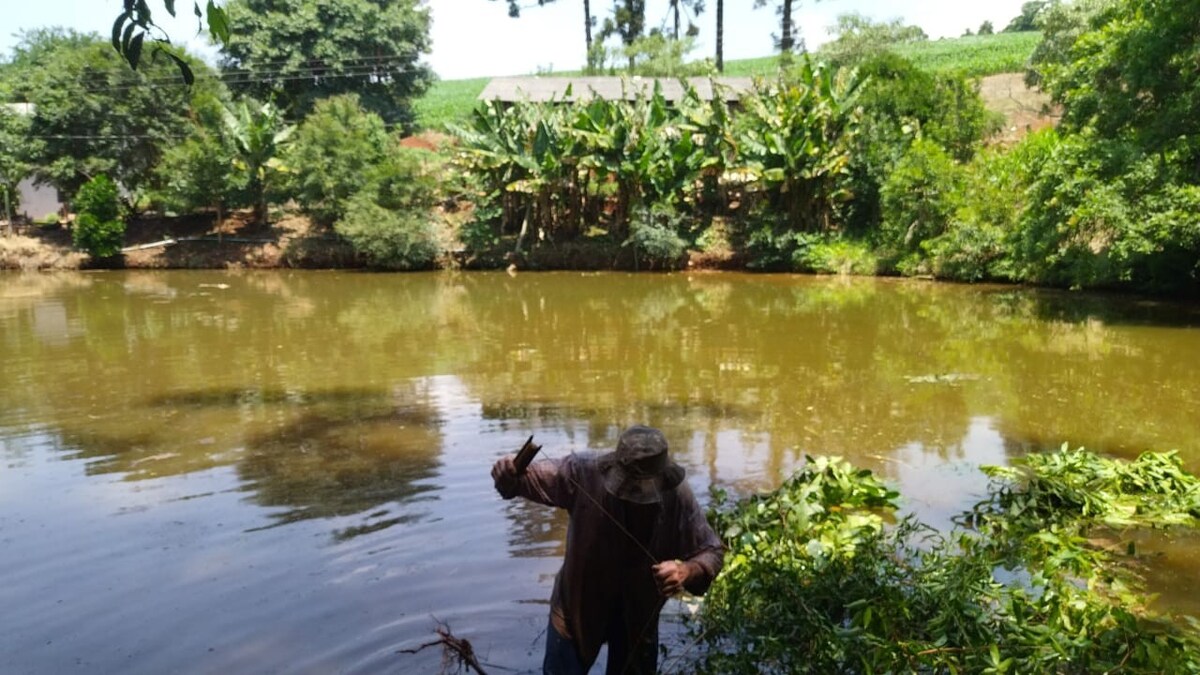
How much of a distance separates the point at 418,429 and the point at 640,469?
22.4ft

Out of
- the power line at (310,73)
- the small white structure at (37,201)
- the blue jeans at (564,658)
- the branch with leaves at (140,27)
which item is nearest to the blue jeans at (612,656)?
the blue jeans at (564,658)

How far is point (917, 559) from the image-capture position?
5891 millimetres

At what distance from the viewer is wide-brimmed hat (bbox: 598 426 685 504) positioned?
3.16 m

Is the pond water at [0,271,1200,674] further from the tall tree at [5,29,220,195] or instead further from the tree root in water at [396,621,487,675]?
the tall tree at [5,29,220,195]

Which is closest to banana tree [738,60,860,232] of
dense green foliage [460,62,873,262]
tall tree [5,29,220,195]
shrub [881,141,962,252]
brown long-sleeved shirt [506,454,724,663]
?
dense green foliage [460,62,873,262]

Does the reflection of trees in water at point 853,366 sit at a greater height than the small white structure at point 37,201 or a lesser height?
lesser

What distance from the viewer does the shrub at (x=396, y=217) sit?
26453mm

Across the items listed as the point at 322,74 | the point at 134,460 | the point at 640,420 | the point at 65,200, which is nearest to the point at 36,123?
the point at 65,200

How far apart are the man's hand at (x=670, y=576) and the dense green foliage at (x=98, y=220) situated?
29.3m

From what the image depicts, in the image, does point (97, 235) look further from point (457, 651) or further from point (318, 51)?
point (457, 651)

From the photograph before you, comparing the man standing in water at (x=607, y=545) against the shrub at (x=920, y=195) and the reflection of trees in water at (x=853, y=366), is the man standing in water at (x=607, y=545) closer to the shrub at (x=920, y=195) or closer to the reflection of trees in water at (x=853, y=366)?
the reflection of trees in water at (x=853, y=366)

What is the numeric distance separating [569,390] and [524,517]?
4908 millimetres

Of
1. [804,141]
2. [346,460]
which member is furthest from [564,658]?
[804,141]

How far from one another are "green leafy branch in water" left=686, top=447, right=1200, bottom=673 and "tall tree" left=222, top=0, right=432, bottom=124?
33.6 m
